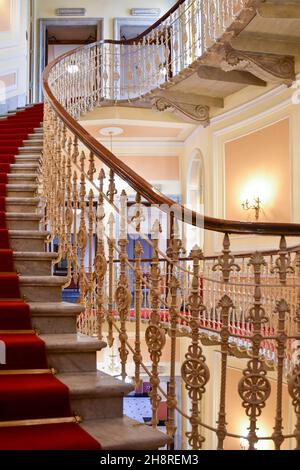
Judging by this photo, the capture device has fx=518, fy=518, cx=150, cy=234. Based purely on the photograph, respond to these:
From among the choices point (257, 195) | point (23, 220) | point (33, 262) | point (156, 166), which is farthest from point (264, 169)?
point (33, 262)

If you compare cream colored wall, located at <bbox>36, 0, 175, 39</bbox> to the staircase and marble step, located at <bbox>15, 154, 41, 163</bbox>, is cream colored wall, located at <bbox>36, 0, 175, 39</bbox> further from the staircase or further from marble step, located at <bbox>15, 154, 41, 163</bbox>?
the staircase

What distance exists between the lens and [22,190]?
475cm

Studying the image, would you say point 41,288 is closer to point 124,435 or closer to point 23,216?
point 23,216

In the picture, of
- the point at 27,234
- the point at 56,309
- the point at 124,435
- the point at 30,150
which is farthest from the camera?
the point at 30,150

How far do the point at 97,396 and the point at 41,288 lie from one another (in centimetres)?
105

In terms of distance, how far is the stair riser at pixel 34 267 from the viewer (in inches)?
140

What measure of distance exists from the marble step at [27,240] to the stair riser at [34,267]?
0.93 ft

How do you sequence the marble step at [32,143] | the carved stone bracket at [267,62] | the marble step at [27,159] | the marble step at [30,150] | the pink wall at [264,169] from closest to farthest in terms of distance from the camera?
1. the marble step at [27,159]
2. the marble step at [30,150]
3. the marble step at [32,143]
4. the carved stone bracket at [267,62]
5. the pink wall at [264,169]

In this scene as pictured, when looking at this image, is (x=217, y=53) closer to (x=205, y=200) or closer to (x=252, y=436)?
(x=205, y=200)

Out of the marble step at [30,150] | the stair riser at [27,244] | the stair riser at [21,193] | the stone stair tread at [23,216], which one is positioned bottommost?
the stair riser at [27,244]

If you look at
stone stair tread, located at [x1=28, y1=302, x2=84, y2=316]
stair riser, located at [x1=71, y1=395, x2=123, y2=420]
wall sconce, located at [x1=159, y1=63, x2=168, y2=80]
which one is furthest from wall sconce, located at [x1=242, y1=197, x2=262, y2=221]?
stair riser, located at [x1=71, y1=395, x2=123, y2=420]

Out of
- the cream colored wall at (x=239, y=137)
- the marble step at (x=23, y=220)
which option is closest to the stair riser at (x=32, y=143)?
the marble step at (x=23, y=220)

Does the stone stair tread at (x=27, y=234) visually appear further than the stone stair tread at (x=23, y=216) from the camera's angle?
No

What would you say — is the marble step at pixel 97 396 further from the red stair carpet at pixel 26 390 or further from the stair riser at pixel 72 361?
the stair riser at pixel 72 361
